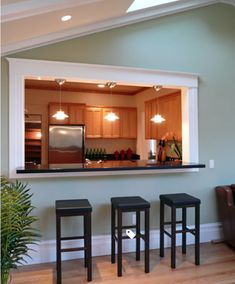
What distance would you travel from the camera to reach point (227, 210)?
3479 mm

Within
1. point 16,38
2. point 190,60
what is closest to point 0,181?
point 16,38

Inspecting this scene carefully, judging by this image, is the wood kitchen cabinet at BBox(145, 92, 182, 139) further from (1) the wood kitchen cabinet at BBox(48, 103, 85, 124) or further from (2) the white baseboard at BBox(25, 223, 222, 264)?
(2) the white baseboard at BBox(25, 223, 222, 264)

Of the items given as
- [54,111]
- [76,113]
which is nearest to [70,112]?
[76,113]

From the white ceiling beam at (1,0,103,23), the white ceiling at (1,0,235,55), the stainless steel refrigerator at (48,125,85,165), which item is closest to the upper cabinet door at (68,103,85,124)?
the stainless steel refrigerator at (48,125,85,165)

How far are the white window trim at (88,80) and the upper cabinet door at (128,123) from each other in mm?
3337

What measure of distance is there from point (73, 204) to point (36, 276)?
0.83 metres

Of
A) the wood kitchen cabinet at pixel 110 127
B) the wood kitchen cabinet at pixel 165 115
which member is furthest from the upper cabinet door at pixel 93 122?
the wood kitchen cabinet at pixel 165 115

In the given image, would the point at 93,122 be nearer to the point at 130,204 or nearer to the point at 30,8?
the point at 130,204

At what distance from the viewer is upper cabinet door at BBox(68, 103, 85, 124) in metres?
6.46

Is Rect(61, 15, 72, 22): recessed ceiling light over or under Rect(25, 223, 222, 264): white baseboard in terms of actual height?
over

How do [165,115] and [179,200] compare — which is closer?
[179,200]

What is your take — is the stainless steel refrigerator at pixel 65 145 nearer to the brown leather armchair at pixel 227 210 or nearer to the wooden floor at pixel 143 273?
the wooden floor at pixel 143 273

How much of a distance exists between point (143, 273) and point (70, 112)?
438 cm

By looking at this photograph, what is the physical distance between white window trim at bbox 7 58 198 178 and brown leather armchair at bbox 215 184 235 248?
546mm
